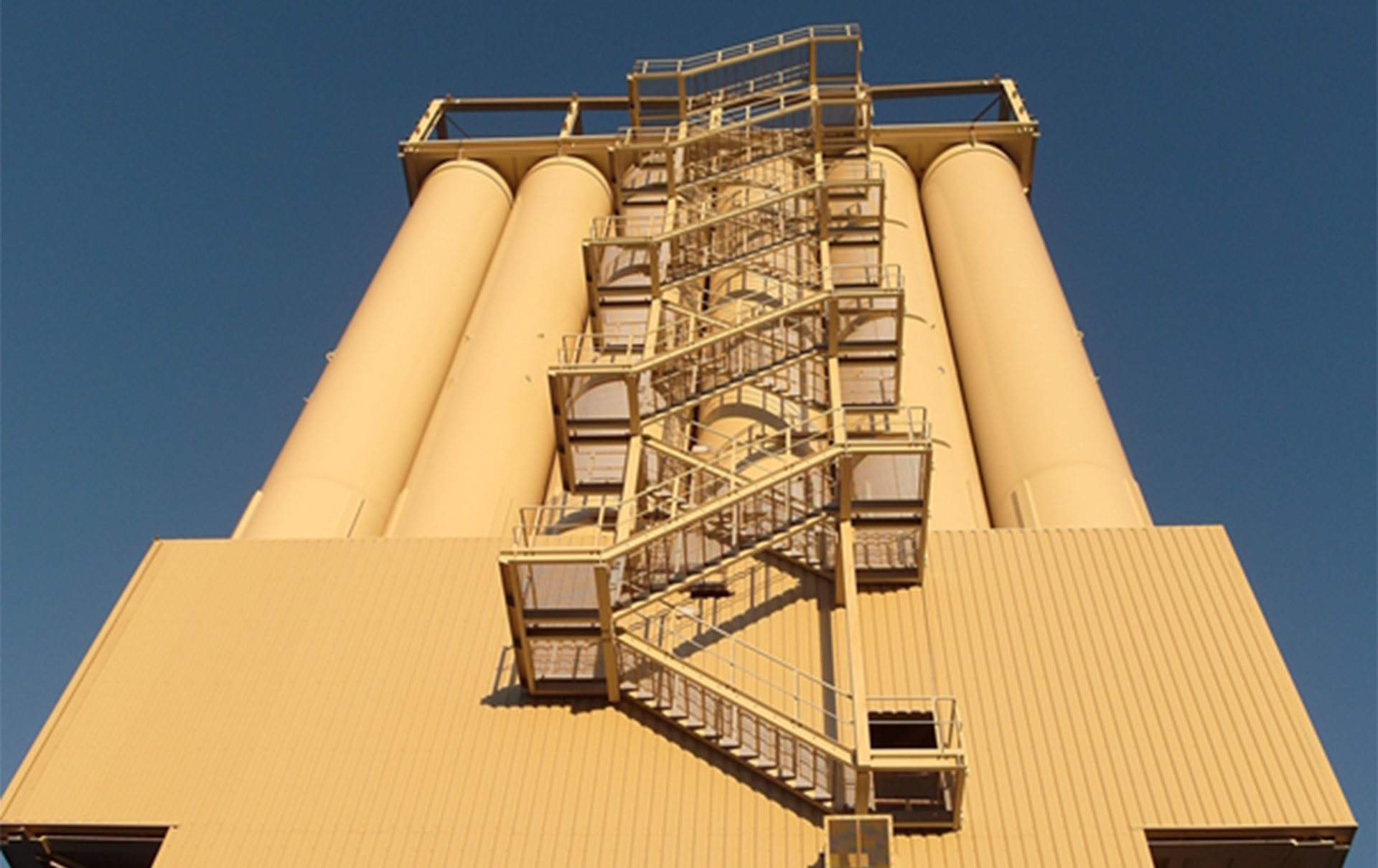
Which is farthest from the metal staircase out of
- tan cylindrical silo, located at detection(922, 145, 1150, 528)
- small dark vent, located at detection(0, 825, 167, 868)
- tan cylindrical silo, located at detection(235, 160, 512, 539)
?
small dark vent, located at detection(0, 825, 167, 868)

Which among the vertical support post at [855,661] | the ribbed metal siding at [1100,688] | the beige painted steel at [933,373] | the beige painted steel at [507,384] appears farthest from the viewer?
the beige painted steel at [507,384]

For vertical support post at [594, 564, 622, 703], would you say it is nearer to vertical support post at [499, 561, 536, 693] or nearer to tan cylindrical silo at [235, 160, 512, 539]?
vertical support post at [499, 561, 536, 693]

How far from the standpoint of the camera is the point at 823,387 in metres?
21.9

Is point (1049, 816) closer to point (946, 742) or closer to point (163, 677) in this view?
point (946, 742)

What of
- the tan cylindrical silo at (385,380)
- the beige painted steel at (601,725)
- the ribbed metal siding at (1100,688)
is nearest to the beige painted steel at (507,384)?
the tan cylindrical silo at (385,380)

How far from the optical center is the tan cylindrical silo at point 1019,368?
75.4 ft

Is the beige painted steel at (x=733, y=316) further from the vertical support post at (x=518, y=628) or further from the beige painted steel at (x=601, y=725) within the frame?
the vertical support post at (x=518, y=628)

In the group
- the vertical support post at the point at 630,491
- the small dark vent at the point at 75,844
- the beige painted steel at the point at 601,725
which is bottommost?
the small dark vent at the point at 75,844

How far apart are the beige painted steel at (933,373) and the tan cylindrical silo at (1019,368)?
1.21 ft

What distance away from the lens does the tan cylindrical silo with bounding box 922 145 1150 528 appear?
22984 millimetres

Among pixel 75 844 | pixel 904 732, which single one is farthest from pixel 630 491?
pixel 75 844

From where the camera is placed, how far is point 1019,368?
26.3 meters

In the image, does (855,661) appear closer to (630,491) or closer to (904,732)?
(904,732)

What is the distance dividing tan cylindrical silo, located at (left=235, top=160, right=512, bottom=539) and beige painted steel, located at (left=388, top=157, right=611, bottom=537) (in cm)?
52
